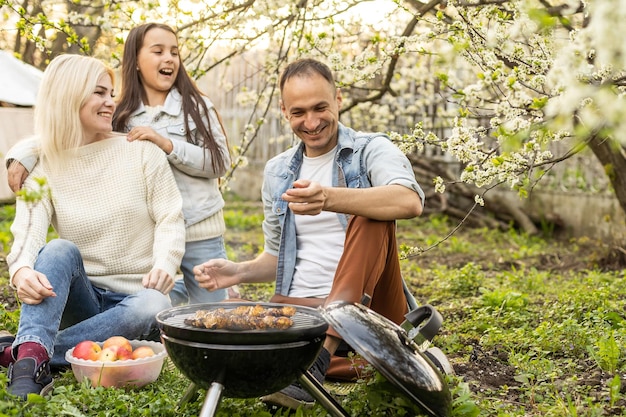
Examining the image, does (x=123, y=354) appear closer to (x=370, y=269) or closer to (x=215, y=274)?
(x=215, y=274)

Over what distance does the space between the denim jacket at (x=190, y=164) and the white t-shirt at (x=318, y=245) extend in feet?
2.13

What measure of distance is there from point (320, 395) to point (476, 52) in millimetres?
1809

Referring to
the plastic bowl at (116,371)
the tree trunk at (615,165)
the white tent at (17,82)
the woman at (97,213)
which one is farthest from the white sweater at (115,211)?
the tree trunk at (615,165)

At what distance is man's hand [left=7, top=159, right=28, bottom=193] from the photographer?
130 inches

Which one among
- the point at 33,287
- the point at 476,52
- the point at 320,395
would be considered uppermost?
the point at 476,52

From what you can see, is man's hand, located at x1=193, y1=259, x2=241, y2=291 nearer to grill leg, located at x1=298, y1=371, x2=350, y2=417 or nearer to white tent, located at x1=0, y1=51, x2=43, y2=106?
grill leg, located at x1=298, y1=371, x2=350, y2=417

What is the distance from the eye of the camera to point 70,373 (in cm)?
308

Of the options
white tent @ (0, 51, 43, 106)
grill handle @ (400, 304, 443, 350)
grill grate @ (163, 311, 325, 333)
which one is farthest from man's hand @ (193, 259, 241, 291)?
white tent @ (0, 51, 43, 106)

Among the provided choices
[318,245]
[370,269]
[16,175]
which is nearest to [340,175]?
[318,245]

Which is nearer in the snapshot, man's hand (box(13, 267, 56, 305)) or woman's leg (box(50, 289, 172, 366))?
man's hand (box(13, 267, 56, 305))

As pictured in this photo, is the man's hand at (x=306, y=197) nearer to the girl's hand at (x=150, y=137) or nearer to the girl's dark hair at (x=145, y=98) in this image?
the girl's hand at (x=150, y=137)

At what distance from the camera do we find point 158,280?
10.4 ft

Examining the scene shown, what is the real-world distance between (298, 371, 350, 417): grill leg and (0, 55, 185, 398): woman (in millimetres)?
1100

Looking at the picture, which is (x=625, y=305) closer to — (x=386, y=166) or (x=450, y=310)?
(x=450, y=310)
